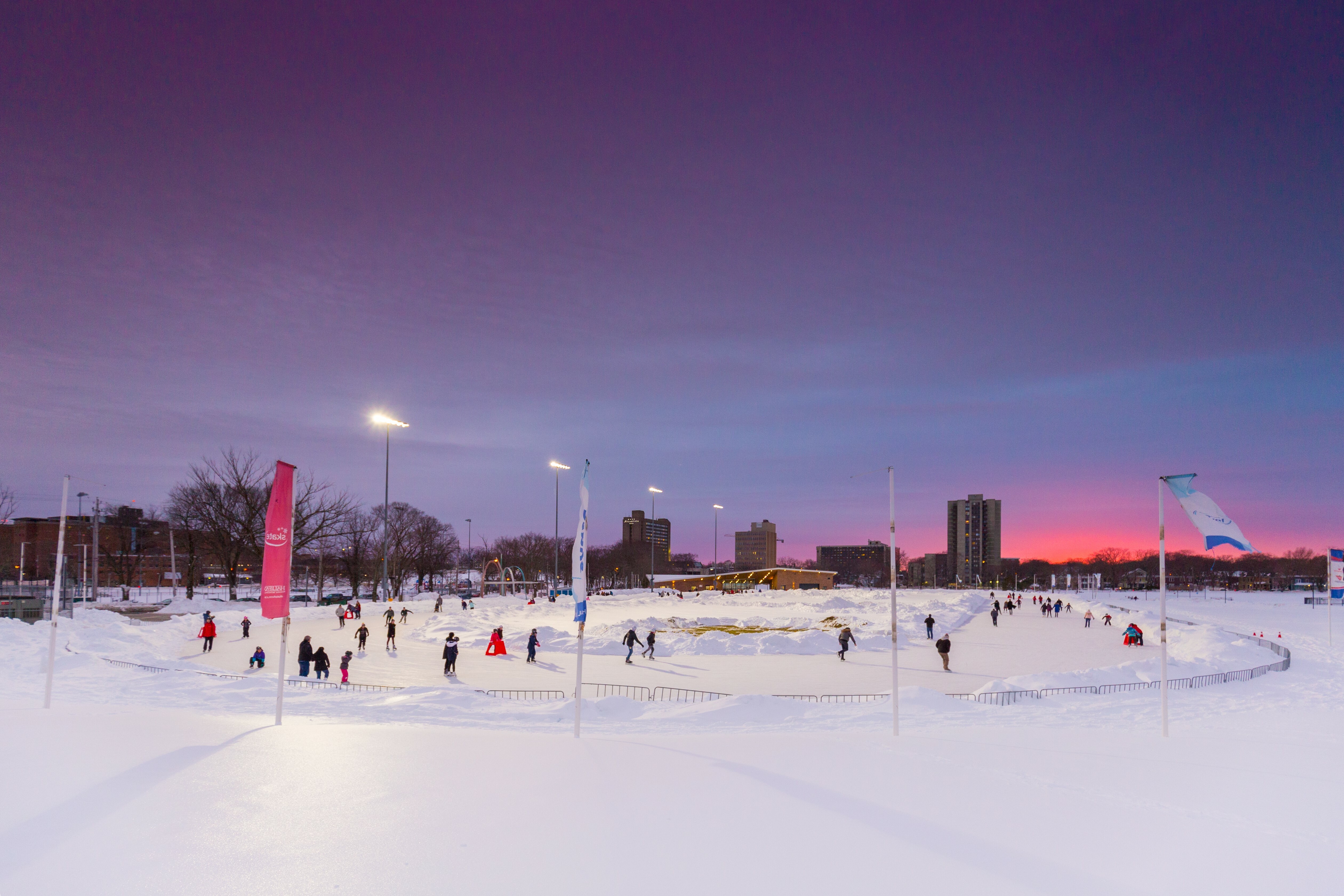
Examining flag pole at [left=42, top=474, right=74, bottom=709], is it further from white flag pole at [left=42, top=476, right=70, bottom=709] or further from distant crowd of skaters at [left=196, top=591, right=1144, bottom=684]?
distant crowd of skaters at [left=196, top=591, right=1144, bottom=684]

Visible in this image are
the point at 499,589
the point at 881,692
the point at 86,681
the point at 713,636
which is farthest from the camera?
the point at 499,589

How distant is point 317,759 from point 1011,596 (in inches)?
3682

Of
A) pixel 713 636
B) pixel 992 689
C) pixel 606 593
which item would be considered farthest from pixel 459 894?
pixel 606 593

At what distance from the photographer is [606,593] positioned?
93.1 m

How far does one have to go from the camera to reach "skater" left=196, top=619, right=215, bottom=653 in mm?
32594

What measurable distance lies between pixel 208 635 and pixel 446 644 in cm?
1177

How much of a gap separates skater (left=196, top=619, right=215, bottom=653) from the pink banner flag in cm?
2308

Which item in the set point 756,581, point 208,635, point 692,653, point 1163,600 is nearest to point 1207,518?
point 1163,600

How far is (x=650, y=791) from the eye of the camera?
10391 mm

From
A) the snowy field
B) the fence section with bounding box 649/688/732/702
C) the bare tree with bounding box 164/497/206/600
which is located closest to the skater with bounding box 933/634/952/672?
the snowy field

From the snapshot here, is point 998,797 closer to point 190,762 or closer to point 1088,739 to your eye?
point 1088,739

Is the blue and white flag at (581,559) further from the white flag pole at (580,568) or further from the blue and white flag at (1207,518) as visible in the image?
the blue and white flag at (1207,518)

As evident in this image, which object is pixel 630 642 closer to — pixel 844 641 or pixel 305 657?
pixel 844 641

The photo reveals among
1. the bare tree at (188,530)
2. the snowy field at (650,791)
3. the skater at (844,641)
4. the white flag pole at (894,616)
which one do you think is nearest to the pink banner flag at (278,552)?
the snowy field at (650,791)
